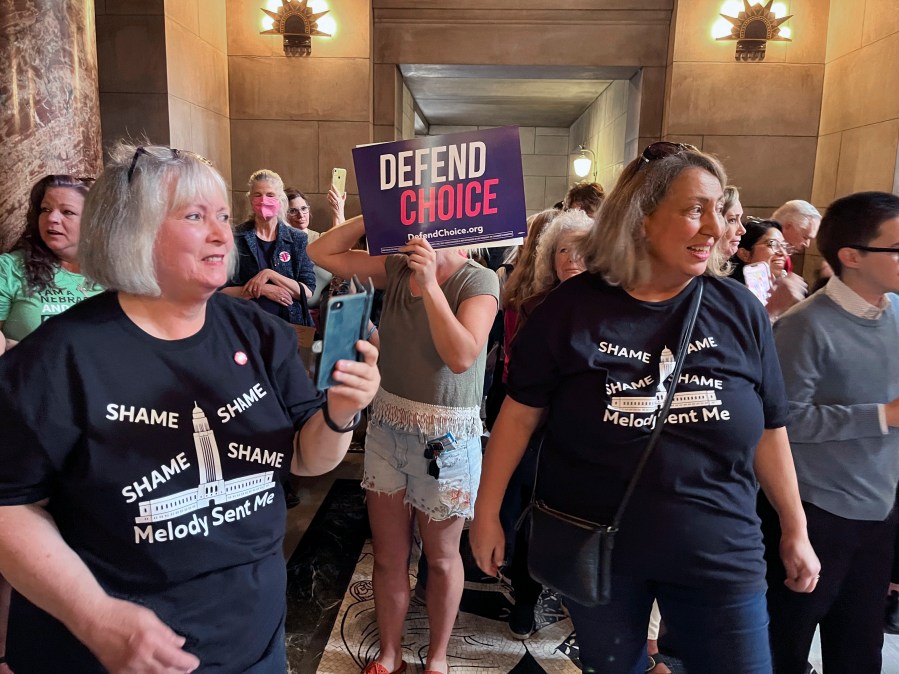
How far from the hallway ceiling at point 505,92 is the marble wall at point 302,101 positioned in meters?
0.82

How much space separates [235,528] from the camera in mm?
1173

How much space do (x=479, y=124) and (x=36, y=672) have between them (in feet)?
45.3

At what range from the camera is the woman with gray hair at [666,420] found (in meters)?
1.40

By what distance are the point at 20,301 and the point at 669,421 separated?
2353mm

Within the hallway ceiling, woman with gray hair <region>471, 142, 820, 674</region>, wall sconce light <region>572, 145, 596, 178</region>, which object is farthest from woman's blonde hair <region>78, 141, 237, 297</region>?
wall sconce light <region>572, 145, 596, 178</region>

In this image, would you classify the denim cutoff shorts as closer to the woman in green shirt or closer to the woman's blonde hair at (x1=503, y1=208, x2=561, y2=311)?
the woman's blonde hair at (x1=503, y1=208, x2=561, y2=311)

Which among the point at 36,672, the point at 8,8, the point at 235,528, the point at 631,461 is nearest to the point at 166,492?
the point at 235,528

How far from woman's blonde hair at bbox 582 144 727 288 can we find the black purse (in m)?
0.16

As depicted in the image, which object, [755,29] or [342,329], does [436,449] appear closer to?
[342,329]

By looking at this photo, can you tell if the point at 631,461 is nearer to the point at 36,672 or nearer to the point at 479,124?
the point at 36,672

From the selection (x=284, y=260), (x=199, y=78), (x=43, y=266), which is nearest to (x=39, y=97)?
(x=43, y=266)

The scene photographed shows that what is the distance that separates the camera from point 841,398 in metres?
1.76

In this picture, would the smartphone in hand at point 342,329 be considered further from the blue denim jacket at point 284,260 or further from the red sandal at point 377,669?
the blue denim jacket at point 284,260

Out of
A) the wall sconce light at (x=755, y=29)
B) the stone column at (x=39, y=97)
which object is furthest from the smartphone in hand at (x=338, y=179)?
the wall sconce light at (x=755, y=29)
